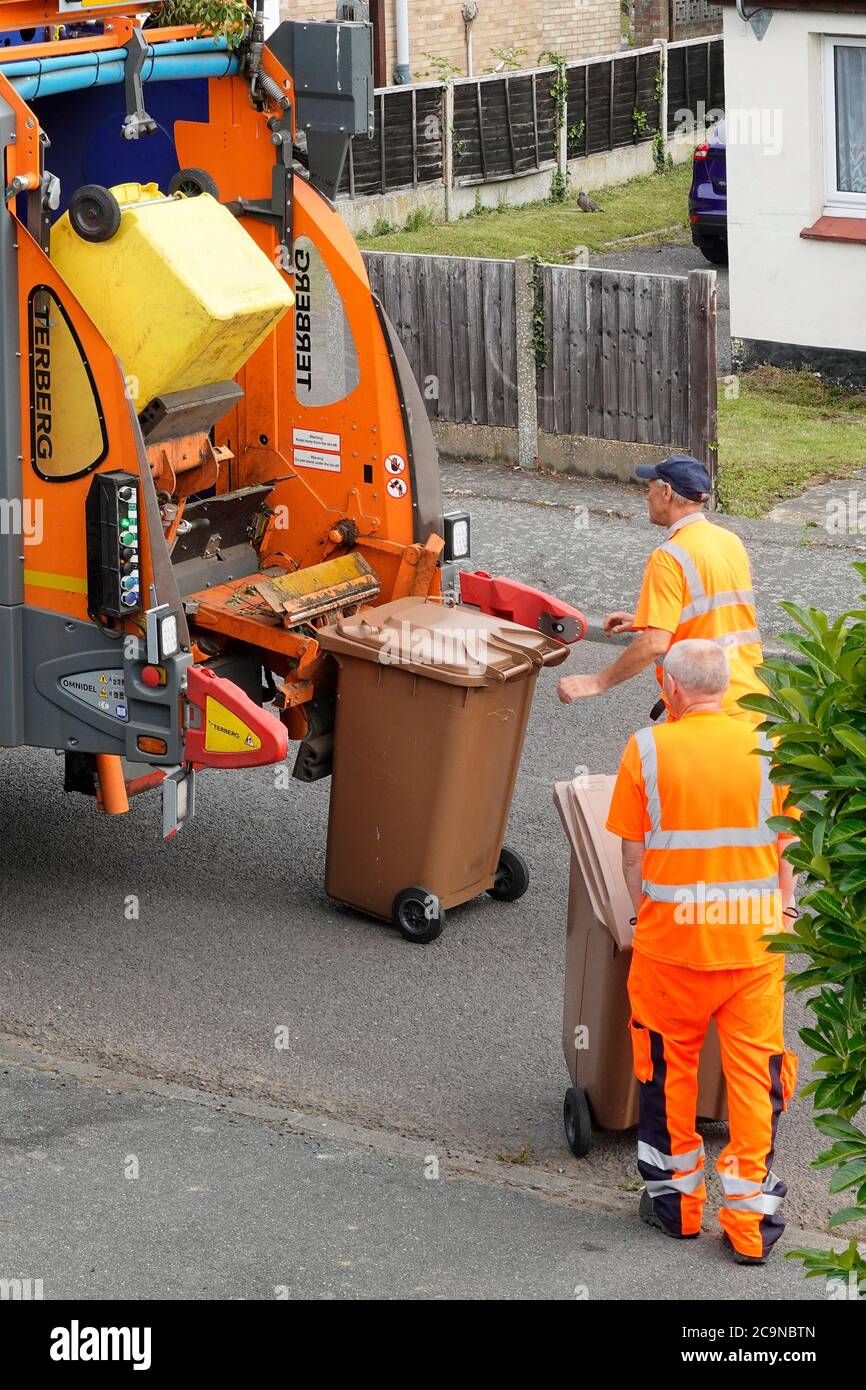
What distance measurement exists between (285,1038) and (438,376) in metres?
7.09

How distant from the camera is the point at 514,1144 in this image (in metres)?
5.44

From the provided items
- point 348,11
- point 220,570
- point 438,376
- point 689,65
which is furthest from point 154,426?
point 689,65

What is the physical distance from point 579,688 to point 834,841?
299cm

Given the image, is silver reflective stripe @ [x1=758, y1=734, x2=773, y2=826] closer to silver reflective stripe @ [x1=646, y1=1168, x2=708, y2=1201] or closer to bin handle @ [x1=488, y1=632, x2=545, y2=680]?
silver reflective stripe @ [x1=646, y1=1168, x2=708, y2=1201]

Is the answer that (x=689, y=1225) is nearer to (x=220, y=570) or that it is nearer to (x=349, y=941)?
(x=349, y=941)

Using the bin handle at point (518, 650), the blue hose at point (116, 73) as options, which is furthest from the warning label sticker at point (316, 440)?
the blue hose at point (116, 73)

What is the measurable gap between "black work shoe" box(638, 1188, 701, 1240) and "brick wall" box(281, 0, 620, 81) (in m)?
16.8

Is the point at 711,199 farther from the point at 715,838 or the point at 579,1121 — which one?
the point at 715,838

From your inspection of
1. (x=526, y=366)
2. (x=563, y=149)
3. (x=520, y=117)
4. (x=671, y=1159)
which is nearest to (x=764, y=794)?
(x=671, y=1159)

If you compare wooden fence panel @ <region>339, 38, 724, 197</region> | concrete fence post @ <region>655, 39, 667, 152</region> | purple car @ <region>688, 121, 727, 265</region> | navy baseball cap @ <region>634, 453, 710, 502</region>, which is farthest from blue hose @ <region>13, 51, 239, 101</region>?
concrete fence post @ <region>655, 39, 667, 152</region>

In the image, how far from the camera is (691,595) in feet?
19.7

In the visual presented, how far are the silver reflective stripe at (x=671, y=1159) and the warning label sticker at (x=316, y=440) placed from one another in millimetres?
3126

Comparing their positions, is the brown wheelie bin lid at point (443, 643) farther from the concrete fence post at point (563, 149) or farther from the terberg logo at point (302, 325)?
the concrete fence post at point (563, 149)

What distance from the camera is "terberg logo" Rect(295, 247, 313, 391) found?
23.0 ft
